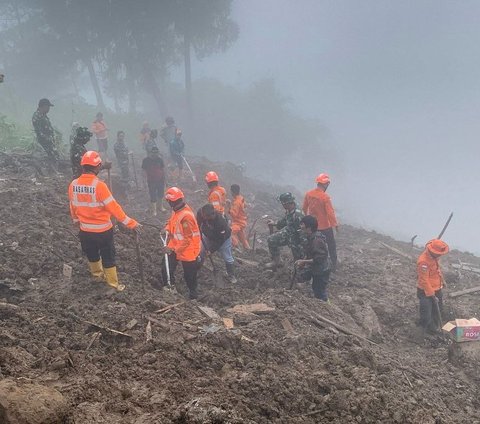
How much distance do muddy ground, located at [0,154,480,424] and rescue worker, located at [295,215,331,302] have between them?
33cm

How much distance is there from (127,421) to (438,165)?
63094 millimetres

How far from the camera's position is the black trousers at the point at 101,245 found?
5941 mm

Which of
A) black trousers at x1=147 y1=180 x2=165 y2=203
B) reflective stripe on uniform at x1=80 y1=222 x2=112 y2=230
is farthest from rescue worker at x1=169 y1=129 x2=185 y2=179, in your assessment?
reflective stripe on uniform at x1=80 y1=222 x2=112 y2=230

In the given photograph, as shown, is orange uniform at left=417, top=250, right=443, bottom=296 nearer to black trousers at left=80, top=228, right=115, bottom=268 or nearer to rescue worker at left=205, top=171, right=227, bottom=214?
rescue worker at left=205, top=171, right=227, bottom=214

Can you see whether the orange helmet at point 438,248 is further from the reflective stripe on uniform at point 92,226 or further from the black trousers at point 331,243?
the reflective stripe on uniform at point 92,226

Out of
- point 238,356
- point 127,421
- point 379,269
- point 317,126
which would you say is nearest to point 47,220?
point 238,356

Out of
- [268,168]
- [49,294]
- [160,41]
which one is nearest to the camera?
[49,294]

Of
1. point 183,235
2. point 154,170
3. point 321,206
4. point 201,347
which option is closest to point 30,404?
point 201,347

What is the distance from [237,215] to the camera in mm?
10062

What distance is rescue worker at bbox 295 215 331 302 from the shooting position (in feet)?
24.0

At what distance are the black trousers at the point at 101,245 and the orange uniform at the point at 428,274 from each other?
5413 mm

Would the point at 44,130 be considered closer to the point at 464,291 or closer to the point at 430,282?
the point at 430,282

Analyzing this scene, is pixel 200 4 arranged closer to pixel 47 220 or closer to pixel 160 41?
pixel 160 41

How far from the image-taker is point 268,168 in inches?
1348
